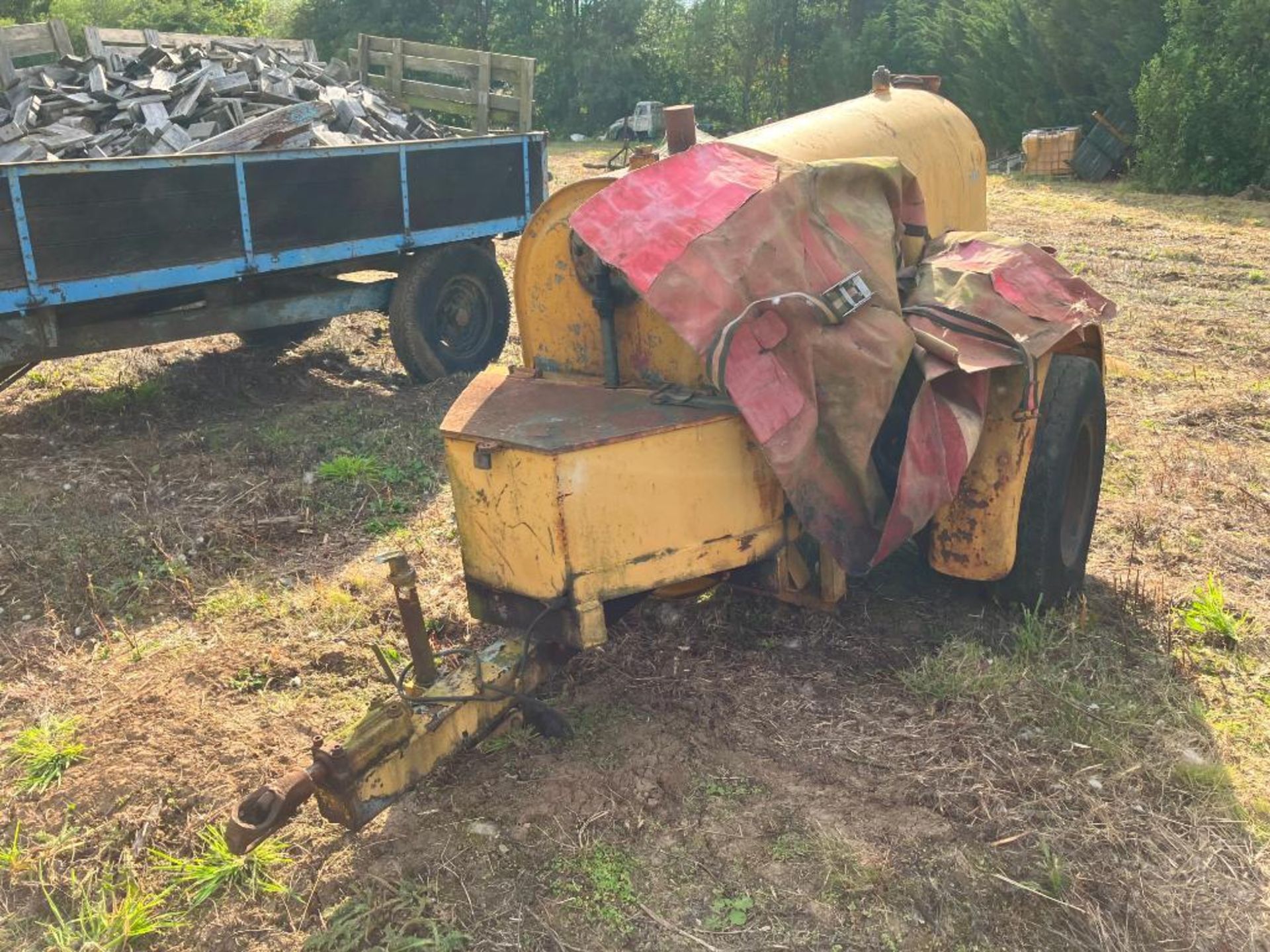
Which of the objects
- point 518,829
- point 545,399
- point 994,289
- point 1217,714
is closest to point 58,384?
point 545,399

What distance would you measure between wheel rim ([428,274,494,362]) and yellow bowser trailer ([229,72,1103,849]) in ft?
11.7

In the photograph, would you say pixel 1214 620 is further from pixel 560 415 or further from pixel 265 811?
pixel 265 811

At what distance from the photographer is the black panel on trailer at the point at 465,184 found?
6766 millimetres

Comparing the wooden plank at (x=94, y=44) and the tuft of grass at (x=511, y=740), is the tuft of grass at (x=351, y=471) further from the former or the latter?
the wooden plank at (x=94, y=44)

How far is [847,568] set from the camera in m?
3.12

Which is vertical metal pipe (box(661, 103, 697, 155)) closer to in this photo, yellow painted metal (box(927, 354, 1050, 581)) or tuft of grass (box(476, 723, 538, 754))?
yellow painted metal (box(927, 354, 1050, 581))

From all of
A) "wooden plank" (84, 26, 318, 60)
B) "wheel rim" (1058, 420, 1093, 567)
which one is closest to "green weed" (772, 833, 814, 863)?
"wheel rim" (1058, 420, 1093, 567)

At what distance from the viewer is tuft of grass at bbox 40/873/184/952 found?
270cm

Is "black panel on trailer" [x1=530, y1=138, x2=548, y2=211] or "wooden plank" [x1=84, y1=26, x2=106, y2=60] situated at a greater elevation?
"wooden plank" [x1=84, y1=26, x2=106, y2=60]

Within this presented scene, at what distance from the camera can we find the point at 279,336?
25.8 ft

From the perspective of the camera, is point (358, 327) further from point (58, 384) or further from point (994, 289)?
point (994, 289)

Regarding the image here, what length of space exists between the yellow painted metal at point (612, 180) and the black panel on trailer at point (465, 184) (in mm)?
2980

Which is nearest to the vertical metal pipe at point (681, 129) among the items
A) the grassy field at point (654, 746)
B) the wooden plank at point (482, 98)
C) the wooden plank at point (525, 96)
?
the grassy field at point (654, 746)

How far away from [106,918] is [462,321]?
506 cm
